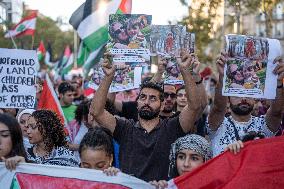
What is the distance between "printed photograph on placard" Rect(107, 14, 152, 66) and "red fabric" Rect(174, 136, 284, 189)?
1844 mm

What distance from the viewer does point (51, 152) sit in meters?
5.36

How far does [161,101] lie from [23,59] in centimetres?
173

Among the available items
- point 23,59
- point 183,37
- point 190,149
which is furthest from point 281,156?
point 23,59

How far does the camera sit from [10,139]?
4.58 m

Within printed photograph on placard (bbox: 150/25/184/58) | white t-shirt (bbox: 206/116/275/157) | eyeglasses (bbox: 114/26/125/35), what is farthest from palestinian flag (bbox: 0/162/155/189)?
eyeglasses (bbox: 114/26/125/35)

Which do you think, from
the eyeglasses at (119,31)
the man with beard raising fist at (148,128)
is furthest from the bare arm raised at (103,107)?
the eyeglasses at (119,31)

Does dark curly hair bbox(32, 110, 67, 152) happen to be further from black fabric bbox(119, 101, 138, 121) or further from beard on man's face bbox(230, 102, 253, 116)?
black fabric bbox(119, 101, 138, 121)

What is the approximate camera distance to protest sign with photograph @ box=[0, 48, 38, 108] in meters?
6.26

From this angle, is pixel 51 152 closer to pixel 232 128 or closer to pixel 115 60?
pixel 115 60

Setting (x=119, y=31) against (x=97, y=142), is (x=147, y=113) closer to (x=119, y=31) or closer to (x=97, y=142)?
(x=97, y=142)

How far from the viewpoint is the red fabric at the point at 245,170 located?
4332 millimetres

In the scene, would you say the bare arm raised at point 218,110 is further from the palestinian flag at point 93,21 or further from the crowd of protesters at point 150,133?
the palestinian flag at point 93,21

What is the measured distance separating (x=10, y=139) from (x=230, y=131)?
200 cm

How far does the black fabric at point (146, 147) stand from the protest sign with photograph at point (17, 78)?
1.35 metres
